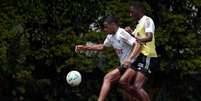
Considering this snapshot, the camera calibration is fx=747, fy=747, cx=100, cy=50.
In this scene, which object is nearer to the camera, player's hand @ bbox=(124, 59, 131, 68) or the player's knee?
player's hand @ bbox=(124, 59, 131, 68)

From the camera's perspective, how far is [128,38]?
1191 cm

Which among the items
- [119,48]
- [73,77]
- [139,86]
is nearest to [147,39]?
[119,48]

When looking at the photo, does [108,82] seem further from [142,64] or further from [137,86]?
[142,64]

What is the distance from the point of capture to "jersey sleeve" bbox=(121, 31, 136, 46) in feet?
38.9

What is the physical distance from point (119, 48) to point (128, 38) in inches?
11.3

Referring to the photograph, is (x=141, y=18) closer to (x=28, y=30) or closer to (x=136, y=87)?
(x=136, y=87)

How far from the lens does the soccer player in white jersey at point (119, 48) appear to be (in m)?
11.8

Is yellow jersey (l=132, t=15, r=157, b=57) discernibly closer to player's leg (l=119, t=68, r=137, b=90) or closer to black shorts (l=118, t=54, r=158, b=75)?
black shorts (l=118, t=54, r=158, b=75)

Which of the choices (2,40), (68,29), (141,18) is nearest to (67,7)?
(68,29)

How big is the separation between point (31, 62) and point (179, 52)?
2.90m

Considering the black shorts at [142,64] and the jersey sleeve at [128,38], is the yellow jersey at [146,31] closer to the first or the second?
the black shorts at [142,64]

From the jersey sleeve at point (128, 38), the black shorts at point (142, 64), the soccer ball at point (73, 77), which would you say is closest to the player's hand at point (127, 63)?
the black shorts at point (142, 64)

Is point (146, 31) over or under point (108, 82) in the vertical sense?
over

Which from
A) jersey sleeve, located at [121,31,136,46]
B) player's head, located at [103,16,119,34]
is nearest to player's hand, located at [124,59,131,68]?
jersey sleeve, located at [121,31,136,46]
